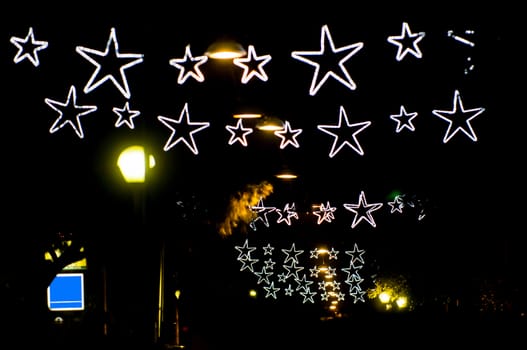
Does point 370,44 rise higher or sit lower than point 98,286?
higher

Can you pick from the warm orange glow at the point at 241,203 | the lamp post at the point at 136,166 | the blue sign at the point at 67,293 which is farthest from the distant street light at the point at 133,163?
the blue sign at the point at 67,293

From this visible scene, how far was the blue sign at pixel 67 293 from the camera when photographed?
1256cm

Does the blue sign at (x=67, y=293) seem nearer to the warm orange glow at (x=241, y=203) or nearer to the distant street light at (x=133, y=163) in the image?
the warm orange glow at (x=241, y=203)

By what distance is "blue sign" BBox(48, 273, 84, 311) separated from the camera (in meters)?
12.6

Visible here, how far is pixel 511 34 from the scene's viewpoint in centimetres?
850

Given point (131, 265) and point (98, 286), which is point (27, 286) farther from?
point (98, 286)

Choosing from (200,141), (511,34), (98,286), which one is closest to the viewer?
(511,34)

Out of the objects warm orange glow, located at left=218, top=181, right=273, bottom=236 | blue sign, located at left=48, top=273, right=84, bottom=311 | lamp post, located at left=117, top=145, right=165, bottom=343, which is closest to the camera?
lamp post, located at left=117, top=145, right=165, bottom=343

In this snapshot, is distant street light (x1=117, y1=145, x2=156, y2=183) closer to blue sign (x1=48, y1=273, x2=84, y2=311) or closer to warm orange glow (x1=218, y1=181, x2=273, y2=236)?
warm orange glow (x1=218, y1=181, x2=273, y2=236)

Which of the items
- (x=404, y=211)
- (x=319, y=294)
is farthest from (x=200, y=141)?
(x=319, y=294)

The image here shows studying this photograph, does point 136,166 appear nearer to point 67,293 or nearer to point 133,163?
point 133,163

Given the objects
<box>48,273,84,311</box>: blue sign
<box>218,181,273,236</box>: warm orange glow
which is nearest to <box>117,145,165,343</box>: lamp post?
<box>218,181,273,236</box>: warm orange glow

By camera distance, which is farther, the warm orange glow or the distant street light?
the warm orange glow

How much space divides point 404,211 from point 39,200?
11.3 meters
